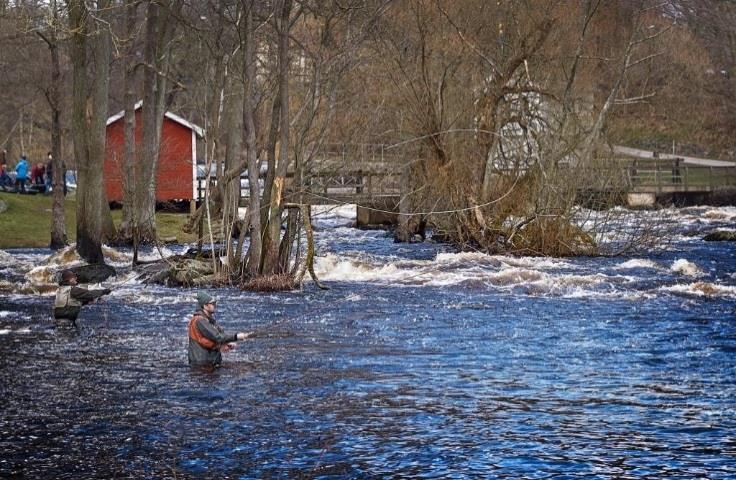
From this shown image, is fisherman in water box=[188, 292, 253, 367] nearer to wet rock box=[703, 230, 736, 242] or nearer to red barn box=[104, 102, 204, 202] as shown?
wet rock box=[703, 230, 736, 242]

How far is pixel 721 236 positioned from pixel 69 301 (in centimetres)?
2491

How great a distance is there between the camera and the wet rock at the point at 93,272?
2784 centimetres

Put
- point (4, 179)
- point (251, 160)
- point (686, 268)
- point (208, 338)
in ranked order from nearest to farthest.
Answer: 1. point (208, 338)
2. point (251, 160)
3. point (686, 268)
4. point (4, 179)

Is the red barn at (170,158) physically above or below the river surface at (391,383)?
above

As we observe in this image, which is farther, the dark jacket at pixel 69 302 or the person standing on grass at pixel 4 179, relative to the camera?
the person standing on grass at pixel 4 179

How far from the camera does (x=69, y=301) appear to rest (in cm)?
2089

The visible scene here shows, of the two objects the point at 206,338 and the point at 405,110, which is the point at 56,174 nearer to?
the point at 405,110

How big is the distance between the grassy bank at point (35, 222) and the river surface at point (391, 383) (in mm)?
11557

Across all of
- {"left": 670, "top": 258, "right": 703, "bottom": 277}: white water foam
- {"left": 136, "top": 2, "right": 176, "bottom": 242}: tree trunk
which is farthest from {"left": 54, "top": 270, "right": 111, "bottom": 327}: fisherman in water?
{"left": 136, "top": 2, "right": 176, "bottom": 242}: tree trunk

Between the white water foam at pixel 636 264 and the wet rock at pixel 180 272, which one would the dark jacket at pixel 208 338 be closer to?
the wet rock at pixel 180 272

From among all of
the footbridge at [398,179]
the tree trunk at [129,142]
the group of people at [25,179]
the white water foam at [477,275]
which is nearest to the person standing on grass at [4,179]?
the group of people at [25,179]

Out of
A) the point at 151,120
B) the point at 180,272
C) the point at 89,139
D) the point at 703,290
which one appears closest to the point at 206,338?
the point at 180,272

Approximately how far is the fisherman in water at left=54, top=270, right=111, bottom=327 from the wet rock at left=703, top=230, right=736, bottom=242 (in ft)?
78.3


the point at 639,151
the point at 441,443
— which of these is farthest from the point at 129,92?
the point at 639,151
